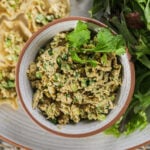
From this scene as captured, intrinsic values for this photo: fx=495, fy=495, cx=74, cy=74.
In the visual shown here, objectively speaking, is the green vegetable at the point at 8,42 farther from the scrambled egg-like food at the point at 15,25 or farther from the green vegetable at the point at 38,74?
the green vegetable at the point at 38,74

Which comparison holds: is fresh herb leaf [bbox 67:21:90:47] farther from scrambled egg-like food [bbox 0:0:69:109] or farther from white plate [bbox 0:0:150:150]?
white plate [bbox 0:0:150:150]

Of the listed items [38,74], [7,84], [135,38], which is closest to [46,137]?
[7,84]

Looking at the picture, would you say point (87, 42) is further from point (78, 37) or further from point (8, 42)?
point (8, 42)

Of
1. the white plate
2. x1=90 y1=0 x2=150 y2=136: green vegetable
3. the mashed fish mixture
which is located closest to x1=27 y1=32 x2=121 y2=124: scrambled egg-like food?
the mashed fish mixture

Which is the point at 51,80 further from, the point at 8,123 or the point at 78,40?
the point at 8,123

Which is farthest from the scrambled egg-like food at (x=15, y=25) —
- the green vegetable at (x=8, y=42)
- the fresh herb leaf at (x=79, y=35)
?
the fresh herb leaf at (x=79, y=35)

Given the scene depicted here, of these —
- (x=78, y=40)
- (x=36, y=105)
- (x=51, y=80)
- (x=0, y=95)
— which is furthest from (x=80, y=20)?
(x=0, y=95)
